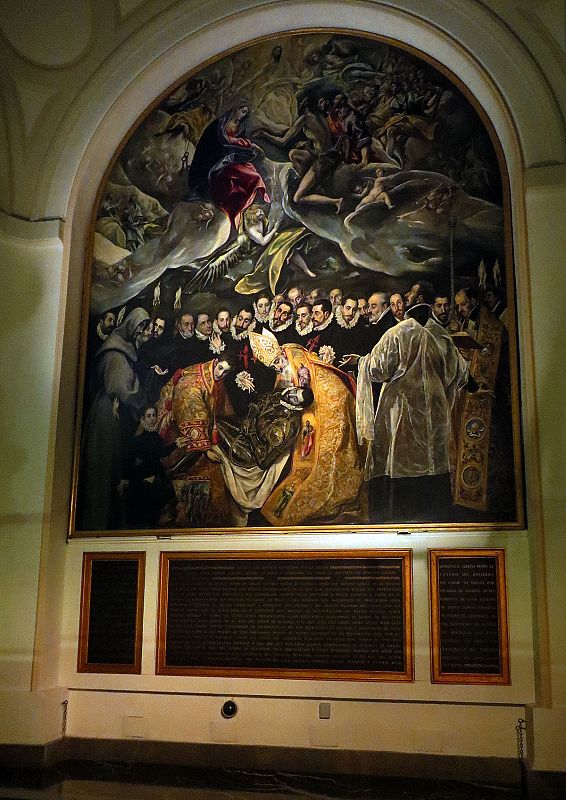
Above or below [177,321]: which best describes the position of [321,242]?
above

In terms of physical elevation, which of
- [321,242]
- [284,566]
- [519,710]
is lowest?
[519,710]

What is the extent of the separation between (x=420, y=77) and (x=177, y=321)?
3.83m

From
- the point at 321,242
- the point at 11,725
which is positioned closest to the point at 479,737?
the point at 11,725

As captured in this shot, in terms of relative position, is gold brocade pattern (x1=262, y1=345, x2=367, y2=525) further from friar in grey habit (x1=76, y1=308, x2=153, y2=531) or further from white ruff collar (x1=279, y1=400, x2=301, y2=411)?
friar in grey habit (x1=76, y1=308, x2=153, y2=531)

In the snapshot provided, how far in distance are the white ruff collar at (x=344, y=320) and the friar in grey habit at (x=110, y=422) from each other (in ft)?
7.24

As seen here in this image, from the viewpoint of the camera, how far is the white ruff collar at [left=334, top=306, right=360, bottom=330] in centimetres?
871

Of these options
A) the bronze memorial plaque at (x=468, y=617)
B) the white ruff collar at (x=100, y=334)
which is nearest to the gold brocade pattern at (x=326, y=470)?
the bronze memorial plaque at (x=468, y=617)

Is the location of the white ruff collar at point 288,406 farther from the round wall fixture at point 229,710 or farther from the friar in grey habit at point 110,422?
the round wall fixture at point 229,710

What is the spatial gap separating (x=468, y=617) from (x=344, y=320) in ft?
10.6

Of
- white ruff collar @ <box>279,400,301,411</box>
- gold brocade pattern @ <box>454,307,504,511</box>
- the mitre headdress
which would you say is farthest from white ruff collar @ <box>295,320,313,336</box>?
gold brocade pattern @ <box>454,307,504,511</box>

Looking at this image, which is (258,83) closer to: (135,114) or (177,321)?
(135,114)

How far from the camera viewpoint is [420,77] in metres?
9.20

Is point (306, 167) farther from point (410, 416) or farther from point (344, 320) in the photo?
point (410, 416)

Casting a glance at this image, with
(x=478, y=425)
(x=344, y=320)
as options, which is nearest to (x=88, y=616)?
(x=344, y=320)
